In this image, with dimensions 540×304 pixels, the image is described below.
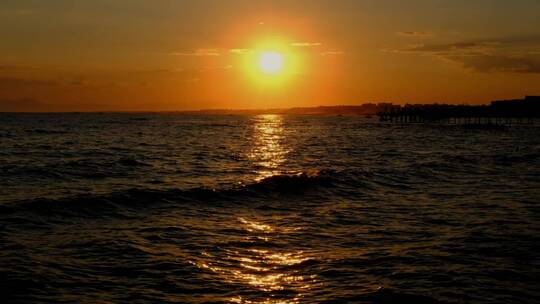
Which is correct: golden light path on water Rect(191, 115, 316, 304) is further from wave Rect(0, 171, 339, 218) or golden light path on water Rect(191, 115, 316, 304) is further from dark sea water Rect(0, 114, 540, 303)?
wave Rect(0, 171, 339, 218)

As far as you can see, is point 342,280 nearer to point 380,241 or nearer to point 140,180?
point 380,241

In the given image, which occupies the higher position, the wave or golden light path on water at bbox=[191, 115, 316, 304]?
the wave

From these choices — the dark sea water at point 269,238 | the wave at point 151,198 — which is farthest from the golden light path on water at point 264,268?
the wave at point 151,198

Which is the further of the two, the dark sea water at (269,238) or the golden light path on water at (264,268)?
the dark sea water at (269,238)

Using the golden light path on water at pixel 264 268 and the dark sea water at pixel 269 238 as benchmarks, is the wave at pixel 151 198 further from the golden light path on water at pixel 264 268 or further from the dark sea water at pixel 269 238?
the golden light path on water at pixel 264 268

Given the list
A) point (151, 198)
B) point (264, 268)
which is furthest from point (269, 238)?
point (151, 198)

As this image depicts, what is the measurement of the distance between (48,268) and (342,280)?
664cm

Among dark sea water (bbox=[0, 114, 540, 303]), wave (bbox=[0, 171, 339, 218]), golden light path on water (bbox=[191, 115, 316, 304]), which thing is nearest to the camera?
golden light path on water (bbox=[191, 115, 316, 304])

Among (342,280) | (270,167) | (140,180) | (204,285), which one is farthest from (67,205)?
(270,167)

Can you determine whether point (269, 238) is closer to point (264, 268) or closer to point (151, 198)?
point (264, 268)

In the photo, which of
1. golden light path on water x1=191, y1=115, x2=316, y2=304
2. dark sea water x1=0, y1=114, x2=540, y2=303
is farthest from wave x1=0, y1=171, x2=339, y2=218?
golden light path on water x1=191, y1=115, x2=316, y2=304

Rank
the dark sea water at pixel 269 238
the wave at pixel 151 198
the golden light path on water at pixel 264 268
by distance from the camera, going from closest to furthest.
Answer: the golden light path on water at pixel 264 268, the dark sea water at pixel 269 238, the wave at pixel 151 198

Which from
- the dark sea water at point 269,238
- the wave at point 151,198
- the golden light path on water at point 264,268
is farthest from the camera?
the wave at point 151,198

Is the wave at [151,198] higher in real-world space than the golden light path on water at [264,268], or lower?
higher
